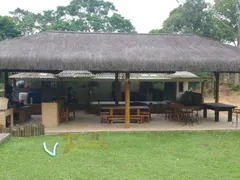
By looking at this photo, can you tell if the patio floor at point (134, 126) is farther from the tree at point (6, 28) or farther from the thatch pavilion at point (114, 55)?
the tree at point (6, 28)

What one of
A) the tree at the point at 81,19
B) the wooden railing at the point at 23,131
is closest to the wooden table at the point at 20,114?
the wooden railing at the point at 23,131

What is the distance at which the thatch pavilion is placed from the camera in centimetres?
924

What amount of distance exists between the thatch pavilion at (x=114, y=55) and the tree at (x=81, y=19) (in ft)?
72.8

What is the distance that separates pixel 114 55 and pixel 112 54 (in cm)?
10

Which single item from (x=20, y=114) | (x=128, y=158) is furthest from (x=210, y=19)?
(x=128, y=158)

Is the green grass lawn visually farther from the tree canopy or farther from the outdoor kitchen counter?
the tree canopy

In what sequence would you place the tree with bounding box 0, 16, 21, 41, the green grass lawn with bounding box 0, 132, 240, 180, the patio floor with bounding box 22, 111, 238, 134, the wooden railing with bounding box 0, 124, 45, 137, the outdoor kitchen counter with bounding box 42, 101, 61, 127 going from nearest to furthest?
the green grass lawn with bounding box 0, 132, 240, 180
the wooden railing with bounding box 0, 124, 45, 137
the patio floor with bounding box 22, 111, 238, 134
the outdoor kitchen counter with bounding box 42, 101, 61, 127
the tree with bounding box 0, 16, 21, 41

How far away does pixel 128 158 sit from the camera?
6723mm

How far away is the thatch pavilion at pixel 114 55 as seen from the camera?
9.24m

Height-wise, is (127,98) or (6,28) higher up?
(6,28)

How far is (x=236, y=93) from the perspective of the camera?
22391mm

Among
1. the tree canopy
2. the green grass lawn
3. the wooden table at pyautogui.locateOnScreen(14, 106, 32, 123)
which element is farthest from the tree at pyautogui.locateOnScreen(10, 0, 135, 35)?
the green grass lawn

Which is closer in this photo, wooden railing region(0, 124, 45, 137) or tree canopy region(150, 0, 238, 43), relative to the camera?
wooden railing region(0, 124, 45, 137)

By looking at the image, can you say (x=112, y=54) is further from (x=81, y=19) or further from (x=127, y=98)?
(x=81, y=19)
